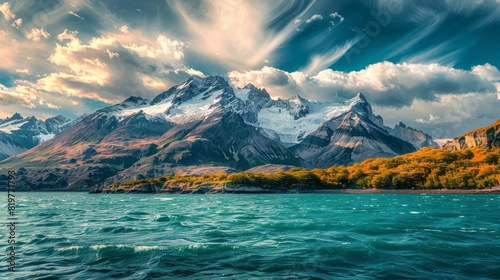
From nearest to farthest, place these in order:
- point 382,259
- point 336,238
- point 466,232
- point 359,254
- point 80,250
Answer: point 382,259 → point 359,254 → point 80,250 → point 336,238 → point 466,232

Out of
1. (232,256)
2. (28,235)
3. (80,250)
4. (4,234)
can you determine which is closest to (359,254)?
(232,256)

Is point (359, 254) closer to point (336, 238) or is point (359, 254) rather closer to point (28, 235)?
point (336, 238)

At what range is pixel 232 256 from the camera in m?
34.4

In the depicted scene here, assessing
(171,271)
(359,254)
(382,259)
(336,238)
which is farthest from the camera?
(336,238)

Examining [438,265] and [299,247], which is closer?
[438,265]

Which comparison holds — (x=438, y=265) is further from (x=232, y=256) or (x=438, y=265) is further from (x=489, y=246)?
(x=232, y=256)

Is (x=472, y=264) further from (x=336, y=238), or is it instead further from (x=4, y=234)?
(x=4, y=234)

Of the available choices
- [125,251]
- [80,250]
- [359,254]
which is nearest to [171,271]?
[125,251]

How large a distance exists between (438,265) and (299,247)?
1350 cm

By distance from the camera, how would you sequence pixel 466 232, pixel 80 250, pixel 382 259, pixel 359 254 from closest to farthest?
pixel 382 259
pixel 359 254
pixel 80 250
pixel 466 232

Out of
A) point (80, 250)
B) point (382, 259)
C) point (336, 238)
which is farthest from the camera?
point (336, 238)

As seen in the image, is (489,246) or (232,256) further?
(489,246)

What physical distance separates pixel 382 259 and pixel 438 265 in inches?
175

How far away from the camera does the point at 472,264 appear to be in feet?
99.5
